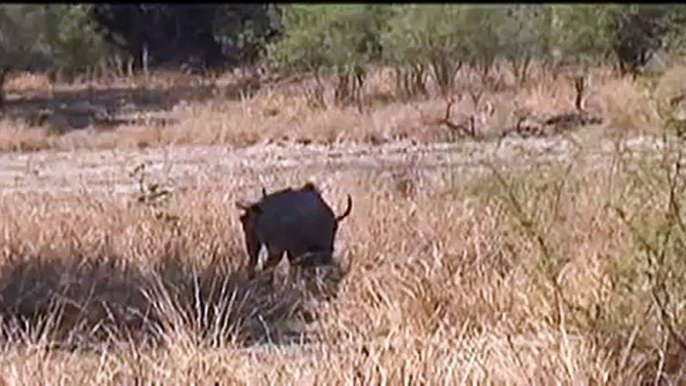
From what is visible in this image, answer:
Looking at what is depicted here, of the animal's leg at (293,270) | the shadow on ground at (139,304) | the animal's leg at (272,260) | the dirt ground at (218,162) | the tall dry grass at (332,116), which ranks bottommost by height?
the tall dry grass at (332,116)

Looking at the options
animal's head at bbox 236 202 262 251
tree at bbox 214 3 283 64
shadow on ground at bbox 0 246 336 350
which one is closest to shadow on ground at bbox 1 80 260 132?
tree at bbox 214 3 283 64

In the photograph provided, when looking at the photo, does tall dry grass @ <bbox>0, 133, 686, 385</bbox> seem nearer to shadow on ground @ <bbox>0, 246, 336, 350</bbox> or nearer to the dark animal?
shadow on ground @ <bbox>0, 246, 336, 350</bbox>

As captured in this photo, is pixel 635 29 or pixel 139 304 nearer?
pixel 139 304

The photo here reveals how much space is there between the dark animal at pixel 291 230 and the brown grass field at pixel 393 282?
11 cm

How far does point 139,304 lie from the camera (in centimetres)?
774

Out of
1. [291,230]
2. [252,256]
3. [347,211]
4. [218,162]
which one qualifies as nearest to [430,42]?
[218,162]

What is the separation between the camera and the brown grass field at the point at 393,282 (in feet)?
19.1

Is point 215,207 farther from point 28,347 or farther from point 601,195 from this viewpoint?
point 28,347

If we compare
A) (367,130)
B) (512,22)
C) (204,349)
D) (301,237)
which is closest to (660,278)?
(204,349)

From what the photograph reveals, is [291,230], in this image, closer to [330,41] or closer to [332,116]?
[332,116]

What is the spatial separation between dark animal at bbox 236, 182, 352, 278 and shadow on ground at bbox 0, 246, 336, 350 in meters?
0.23

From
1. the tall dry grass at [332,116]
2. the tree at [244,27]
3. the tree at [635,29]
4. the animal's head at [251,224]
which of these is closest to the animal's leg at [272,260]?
the animal's head at [251,224]

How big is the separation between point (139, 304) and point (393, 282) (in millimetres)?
1175

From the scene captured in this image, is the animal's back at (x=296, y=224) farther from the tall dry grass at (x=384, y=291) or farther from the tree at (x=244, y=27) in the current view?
the tree at (x=244, y=27)
